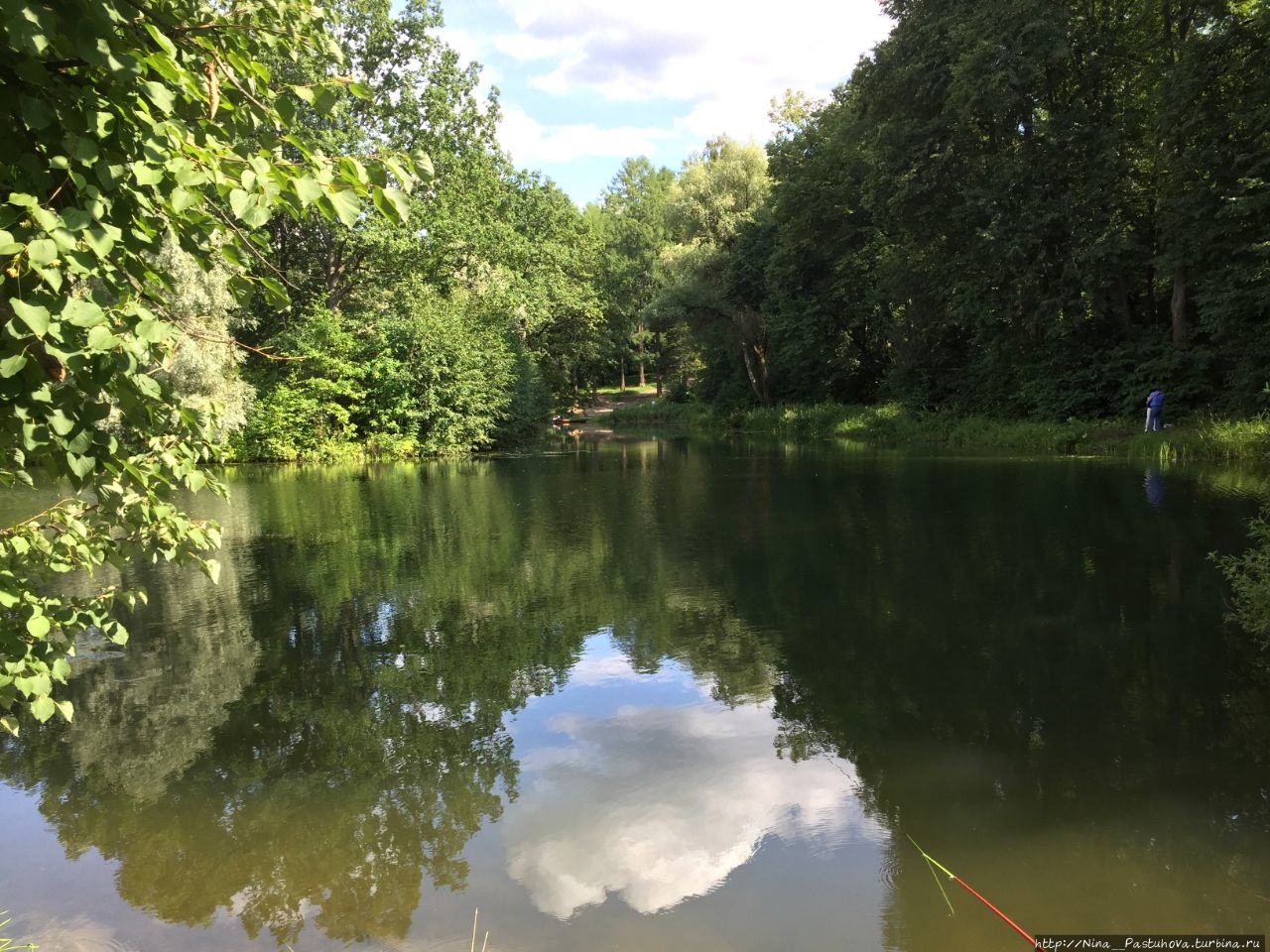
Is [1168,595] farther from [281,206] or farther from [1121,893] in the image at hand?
[281,206]

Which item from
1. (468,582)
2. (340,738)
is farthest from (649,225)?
(340,738)

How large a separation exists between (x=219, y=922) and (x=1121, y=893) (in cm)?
382

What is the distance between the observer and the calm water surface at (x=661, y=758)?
3.50 m

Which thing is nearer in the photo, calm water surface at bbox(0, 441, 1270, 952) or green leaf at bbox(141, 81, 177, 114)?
green leaf at bbox(141, 81, 177, 114)

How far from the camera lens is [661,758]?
4961mm

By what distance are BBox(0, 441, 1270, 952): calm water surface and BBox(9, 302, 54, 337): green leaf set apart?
2.77 metres

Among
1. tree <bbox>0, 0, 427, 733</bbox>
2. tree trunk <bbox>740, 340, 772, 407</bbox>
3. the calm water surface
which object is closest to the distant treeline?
tree trunk <bbox>740, 340, 772, 407</bbox>

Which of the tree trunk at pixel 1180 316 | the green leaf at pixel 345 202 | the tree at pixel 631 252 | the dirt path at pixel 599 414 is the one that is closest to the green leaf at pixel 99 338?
the green leaf at pixel 345 202

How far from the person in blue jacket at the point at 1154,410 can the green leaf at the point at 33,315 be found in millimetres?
24462

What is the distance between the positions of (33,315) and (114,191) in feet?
1.39

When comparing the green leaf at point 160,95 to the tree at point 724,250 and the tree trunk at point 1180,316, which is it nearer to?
the tree trunk at point 1180,316

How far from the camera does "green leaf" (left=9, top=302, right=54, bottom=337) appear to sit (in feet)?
5.24

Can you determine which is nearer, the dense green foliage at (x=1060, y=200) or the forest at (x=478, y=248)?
the forest at (x=478, y=248)

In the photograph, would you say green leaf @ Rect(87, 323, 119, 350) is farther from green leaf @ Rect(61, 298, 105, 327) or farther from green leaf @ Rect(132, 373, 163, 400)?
green leaf @ Rect(132, 373, 163, 400)
